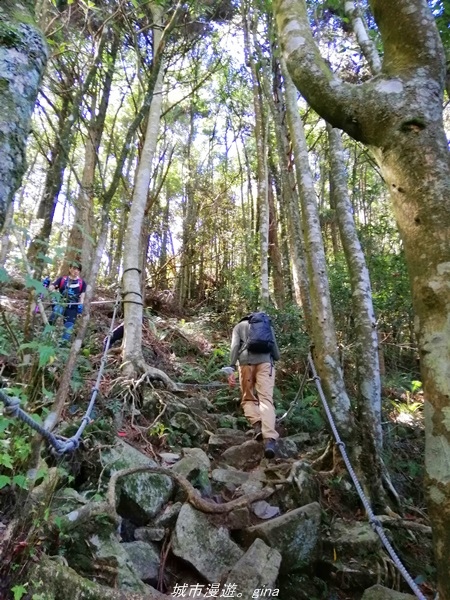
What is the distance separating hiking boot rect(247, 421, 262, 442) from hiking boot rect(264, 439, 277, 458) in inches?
15.0

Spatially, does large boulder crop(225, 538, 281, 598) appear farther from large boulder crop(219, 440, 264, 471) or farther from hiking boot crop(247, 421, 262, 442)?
hiking boot crop(247, 421, 262, 442)

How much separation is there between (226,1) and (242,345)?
10962 millimetres

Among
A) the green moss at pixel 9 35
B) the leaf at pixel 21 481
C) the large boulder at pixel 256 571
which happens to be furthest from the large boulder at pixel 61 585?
the green moss at pixel 9 35

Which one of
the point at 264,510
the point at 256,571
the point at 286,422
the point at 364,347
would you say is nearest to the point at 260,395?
the point at 286,422

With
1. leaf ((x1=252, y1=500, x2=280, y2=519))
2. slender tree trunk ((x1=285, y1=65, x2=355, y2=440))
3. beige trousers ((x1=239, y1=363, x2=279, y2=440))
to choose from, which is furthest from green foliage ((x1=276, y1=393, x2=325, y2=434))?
leaf ((x1=252, y1=500, x2=280, y2=519))

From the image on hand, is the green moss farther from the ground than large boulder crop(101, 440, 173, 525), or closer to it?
farther from the ground

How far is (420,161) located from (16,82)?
63.1 inches

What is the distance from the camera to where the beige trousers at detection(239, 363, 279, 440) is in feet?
16.1

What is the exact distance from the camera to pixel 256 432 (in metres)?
5.21

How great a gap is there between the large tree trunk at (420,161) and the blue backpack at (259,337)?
336cm

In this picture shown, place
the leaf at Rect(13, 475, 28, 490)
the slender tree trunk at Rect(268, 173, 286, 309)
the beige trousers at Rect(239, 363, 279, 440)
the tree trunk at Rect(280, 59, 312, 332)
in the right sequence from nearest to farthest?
1. the leaf at Rect(13, 475, 28, 490)
2. the beige trousers at Rect(239, 363, 279, 440)
3. the tree trunk at Rect(280, 59, 312, 332)
4. the slender tree trunk at Rect(268, 173, 286, 309)

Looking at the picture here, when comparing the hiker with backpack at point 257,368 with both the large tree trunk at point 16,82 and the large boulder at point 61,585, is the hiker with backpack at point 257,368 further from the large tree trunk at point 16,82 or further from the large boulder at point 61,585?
the large tree trunk at point 16,82

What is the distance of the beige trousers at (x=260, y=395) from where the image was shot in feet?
16.1

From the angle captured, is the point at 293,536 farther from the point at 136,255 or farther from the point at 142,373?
the point at 136,255
